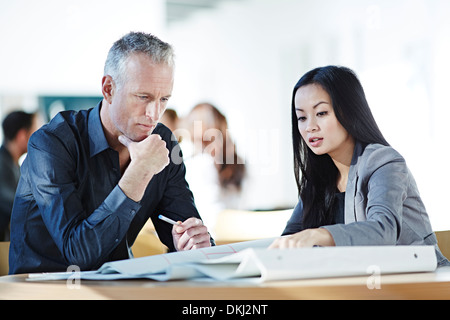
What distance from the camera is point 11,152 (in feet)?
13.6

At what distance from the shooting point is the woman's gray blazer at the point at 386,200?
1070mm

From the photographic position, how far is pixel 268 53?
218 inches

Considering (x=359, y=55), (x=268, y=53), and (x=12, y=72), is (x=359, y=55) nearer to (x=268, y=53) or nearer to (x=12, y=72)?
(x=268, y=53)

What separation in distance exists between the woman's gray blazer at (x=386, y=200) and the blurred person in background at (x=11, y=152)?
3.19 meters

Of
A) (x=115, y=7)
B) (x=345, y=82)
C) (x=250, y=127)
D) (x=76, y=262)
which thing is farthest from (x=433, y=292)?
(x=250, y=127)

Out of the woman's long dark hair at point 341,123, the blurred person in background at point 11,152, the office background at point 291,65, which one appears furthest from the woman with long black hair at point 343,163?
the office background at point 291,65

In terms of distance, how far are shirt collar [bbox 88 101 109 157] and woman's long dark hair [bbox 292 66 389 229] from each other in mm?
514

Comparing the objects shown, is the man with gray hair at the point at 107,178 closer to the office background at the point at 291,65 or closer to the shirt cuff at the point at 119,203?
the shirt cuff at the point at 119,203

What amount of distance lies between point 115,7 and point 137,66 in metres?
3.50

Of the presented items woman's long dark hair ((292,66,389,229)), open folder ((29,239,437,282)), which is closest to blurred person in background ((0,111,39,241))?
woman's long dark hair ((292,66,389,229))

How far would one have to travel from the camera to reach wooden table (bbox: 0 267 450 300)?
653 mm

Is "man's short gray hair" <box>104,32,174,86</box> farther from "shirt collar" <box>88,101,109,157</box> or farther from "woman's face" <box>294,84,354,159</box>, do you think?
"woman's face" <box>294,84,354,159</box>

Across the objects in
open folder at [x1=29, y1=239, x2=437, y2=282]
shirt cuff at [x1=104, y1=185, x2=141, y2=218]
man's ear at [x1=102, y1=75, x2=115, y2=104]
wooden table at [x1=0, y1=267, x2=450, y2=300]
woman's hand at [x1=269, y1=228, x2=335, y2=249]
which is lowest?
wooden table at [x1=0, y1=267, x2=450, y2=300]

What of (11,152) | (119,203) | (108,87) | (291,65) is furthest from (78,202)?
(291,65)
